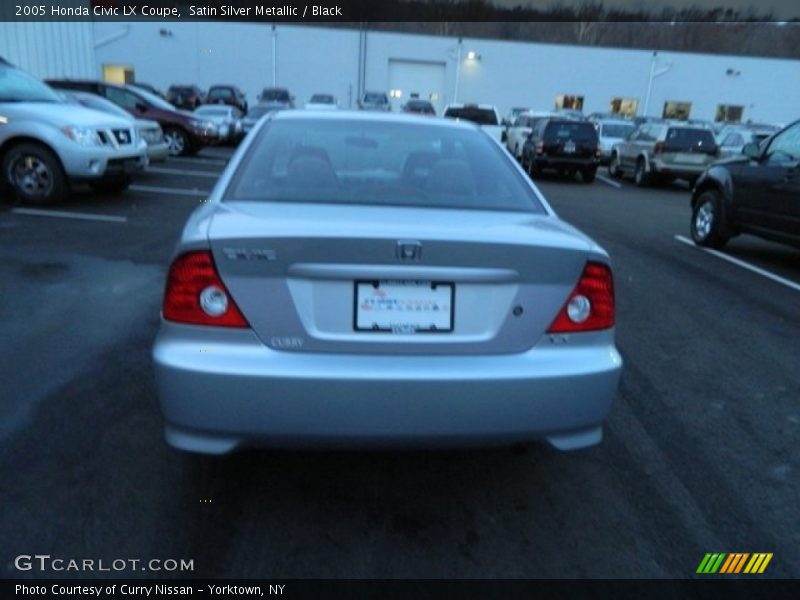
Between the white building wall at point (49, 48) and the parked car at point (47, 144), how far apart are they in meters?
9.05

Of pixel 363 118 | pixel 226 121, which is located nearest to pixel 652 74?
pixel 226 121

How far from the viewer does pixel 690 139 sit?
663 inches

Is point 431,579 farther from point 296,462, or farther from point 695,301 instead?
point 695,301

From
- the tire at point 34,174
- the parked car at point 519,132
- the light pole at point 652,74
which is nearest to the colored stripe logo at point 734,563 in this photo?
the tire at point 34,174

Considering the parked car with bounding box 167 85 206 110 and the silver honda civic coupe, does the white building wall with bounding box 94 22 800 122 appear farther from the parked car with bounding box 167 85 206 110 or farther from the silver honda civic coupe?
the silver honda civic coupe

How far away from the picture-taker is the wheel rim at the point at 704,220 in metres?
8.45

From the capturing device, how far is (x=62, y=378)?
385 centimetres

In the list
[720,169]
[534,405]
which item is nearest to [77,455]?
[534,405]

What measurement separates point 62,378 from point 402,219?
2.46 m

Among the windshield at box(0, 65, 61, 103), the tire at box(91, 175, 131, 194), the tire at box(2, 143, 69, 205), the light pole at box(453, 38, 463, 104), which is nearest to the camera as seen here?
the tire at box(2, 143, 69, 205)

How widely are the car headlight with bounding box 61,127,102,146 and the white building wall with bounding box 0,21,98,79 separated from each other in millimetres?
9929

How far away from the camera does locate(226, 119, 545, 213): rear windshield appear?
3.02 meters

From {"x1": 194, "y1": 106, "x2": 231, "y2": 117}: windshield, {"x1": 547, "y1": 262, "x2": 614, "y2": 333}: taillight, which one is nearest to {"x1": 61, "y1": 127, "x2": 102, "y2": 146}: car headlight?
{"x1": 547, "y1": 262, "x2": 614, "y2": 333}: taillight

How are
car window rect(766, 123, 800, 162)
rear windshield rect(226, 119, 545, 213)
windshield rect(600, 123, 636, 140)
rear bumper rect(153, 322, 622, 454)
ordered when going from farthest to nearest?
windshield rect(600, 123, 636, 140), car window rect(766, 123, 800, 162), rear windshield rect(226, 119, 545, 213), rear bumper rect(153, 322, 622, 454)
